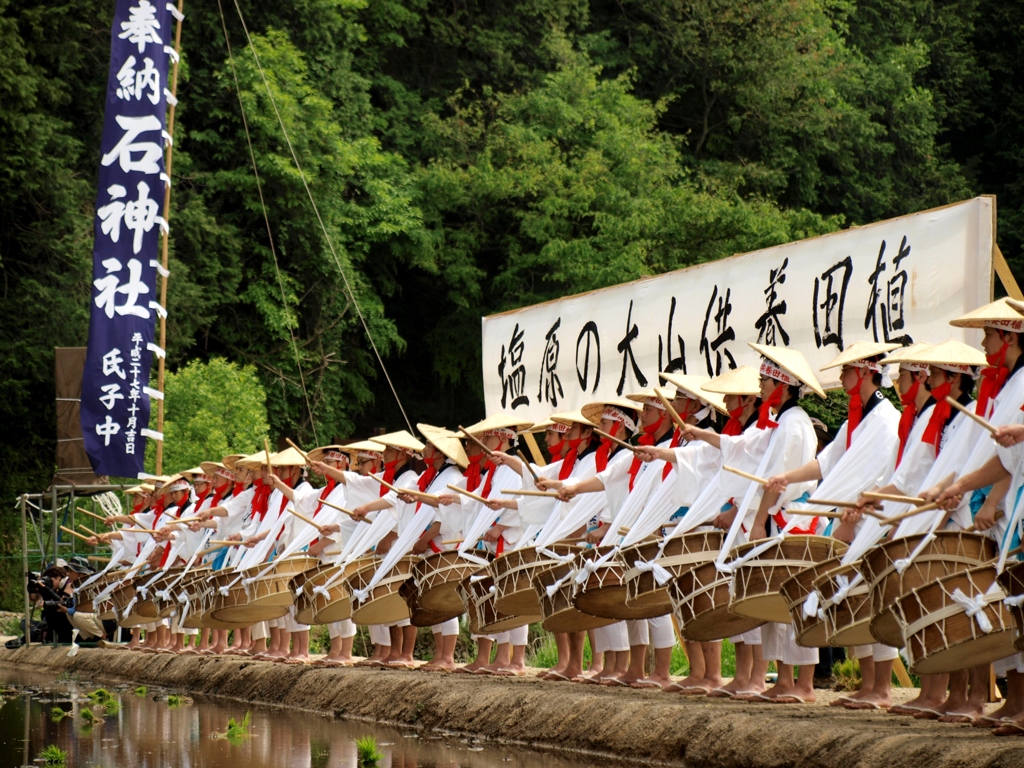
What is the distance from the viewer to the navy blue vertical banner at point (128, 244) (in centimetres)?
1563

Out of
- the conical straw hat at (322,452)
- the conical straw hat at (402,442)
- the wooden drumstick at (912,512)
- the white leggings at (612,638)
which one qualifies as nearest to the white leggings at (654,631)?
the white leggings at (612,638)

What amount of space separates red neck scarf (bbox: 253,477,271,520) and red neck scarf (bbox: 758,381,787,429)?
19.5 ft

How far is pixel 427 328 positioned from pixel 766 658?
20.2m

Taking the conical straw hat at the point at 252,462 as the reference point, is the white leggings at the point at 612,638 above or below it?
below

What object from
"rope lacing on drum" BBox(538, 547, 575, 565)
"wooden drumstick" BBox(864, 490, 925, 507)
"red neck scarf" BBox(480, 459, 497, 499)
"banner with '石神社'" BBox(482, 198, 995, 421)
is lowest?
"rope lacing on drum" BBox(538, 547, 575, 565)

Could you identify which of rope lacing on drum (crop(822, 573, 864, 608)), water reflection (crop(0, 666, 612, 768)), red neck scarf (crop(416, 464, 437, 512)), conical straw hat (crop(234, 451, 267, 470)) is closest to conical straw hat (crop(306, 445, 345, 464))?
conical straw hat (crop(234, 451, 267, 470))

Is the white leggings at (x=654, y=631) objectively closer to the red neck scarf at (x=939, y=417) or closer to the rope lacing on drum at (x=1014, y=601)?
the red neck scarf at (x=939, y=417)

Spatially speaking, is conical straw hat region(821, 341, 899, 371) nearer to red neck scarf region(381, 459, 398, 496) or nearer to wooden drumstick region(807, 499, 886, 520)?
wooden drumstick region(807, 499, 886, 520)

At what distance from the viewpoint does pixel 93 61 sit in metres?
23.5

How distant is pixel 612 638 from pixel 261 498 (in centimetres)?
475

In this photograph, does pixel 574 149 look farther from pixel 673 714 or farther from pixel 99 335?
pixel 673 714

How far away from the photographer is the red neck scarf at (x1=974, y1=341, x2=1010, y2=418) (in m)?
5.97

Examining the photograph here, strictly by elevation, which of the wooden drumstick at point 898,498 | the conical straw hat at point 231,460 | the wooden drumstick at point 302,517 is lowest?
the wooden drumstick at point 898,498

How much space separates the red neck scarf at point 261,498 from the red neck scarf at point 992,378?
7537 millimetres
